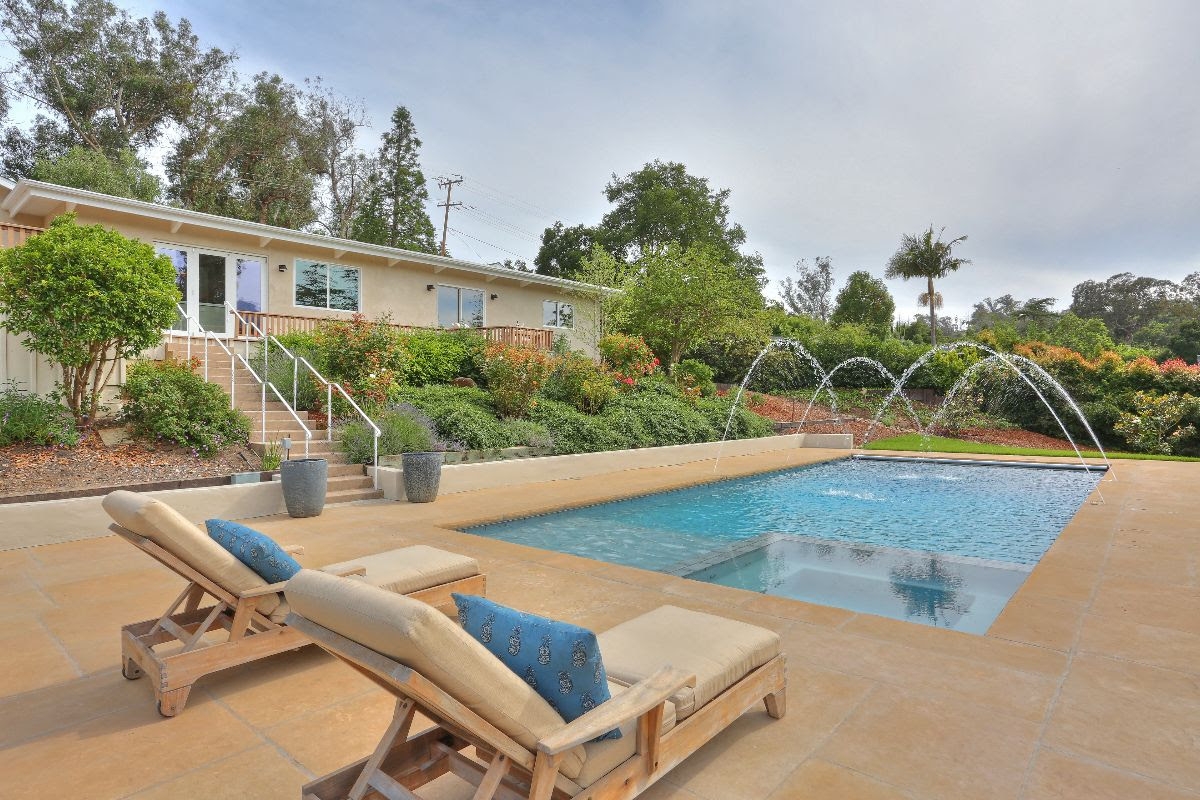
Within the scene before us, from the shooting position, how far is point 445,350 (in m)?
15.3

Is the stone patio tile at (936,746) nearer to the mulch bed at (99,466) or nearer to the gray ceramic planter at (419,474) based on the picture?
the gray ceramic planter at (419,474)

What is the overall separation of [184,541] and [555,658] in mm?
2123

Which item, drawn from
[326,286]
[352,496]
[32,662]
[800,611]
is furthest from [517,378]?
[32,662]

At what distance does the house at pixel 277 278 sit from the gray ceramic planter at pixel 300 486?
4246mm

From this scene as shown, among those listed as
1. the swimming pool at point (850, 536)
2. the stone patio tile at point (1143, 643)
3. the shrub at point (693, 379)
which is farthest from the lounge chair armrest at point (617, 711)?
the shrub at point (693, 379)

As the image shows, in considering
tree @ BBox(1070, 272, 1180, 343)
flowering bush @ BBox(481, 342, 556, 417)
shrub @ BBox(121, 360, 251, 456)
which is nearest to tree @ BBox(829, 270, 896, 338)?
tree @ BBox(1070, 272, 1180, 343)

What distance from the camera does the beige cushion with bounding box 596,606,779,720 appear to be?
240 cm

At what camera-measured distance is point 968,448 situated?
16.6 metres

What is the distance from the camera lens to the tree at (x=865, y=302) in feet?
129

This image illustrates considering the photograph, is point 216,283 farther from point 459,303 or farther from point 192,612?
point 192,612

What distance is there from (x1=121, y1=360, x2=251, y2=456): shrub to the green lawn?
1439 centimetres

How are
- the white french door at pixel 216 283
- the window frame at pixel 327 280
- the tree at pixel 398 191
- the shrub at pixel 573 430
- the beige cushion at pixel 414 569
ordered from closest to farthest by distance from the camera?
the beige cushion at pixel 414 569 < the shrub at pixel 573 430 < the white french door at pixel 216 283 < the window frame at pixel 327 280 < the tree at pixel 398 191

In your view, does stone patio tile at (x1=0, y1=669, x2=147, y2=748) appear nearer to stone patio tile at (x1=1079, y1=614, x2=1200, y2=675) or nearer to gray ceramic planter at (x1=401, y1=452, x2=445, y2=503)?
stone patio tile at (x1=1079, y1=614, x2=1200, y2=675)

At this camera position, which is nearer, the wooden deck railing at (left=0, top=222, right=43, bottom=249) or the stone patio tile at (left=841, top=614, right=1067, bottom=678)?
the stone patio tile at (left=841, top=614, right=1067, bottom=678)
